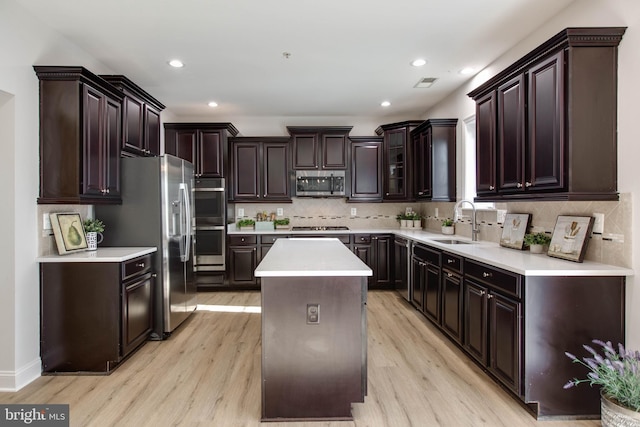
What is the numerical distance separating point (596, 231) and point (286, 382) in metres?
2.24

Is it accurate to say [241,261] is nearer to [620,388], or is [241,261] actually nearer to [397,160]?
[397,160]

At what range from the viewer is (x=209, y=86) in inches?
172

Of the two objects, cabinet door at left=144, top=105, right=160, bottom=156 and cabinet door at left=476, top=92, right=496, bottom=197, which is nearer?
cabinet door at left=476, top=92, right=496, bottom=197

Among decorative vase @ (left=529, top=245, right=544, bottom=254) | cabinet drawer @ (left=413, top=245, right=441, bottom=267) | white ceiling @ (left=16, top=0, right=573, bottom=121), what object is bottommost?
cabinet drawer @ (left=413, top=245, right=441, bottom=267)

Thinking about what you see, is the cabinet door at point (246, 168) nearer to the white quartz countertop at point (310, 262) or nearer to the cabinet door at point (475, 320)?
the white quartz countertop at point (310, 262)

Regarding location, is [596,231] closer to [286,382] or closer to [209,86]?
[286,382]

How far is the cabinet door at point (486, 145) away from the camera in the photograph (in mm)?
2994

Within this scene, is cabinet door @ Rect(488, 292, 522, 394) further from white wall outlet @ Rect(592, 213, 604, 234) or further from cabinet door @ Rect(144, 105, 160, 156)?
cabinet door @ Rect(144, 105, 160, 156)

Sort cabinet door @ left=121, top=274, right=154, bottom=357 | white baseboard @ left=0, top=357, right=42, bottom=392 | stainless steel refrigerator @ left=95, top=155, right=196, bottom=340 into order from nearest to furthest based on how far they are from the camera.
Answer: white baseboard @ left=0, top=357, right=42, bottom=392
cabinet door @ left=121, top=274, right=154, bottom=357
stainless steel refrigerator @ left=95, top=155, right=196, bottom=340

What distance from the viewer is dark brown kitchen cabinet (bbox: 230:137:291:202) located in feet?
18.2

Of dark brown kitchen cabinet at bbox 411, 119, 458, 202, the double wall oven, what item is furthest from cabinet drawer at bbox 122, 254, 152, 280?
dark brown kitchen cabinet at bbox 411, 119, 458, 202

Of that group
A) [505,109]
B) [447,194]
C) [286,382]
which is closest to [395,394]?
[286,382]

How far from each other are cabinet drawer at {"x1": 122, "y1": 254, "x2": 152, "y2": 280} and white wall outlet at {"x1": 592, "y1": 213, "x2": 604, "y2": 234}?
345 centimetres

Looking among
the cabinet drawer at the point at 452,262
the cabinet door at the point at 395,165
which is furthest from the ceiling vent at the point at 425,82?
the cabinet drawer at the point at 452,262
